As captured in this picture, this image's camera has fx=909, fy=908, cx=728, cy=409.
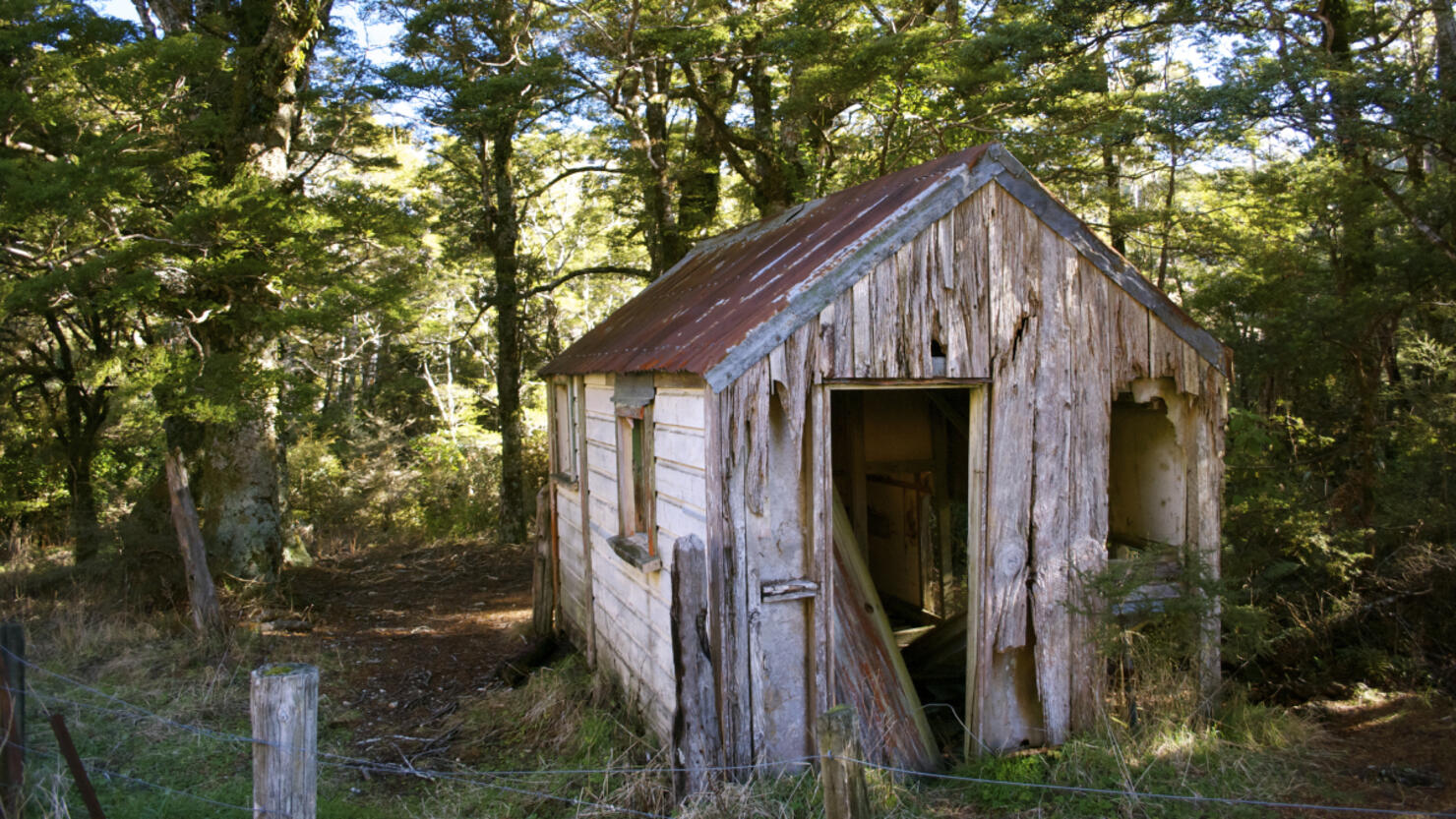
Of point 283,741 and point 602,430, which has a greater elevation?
point 602,430

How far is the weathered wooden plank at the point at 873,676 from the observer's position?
5.94m

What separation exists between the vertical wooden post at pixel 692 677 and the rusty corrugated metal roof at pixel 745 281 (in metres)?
1.18

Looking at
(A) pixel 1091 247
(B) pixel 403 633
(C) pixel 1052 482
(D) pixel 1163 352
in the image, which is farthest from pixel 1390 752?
(B) pixel 403 633

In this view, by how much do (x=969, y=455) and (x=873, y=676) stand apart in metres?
1.65

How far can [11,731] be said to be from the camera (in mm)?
4461

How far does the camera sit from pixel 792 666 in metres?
5.72

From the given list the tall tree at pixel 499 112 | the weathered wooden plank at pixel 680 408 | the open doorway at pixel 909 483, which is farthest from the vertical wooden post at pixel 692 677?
the tall tree at pixel 499 112

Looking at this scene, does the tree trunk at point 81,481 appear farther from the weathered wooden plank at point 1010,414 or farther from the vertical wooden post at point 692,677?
the weathered wooden plank at point 1010,414

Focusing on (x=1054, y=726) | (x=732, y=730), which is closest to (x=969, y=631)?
(x=1054, y=726)

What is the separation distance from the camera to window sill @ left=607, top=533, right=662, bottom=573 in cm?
655

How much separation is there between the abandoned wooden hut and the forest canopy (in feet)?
4.55

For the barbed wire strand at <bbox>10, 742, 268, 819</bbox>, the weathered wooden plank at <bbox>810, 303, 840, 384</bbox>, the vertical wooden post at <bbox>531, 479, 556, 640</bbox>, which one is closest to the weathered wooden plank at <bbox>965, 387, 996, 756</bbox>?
the weathered wooden plank at <bbox>810, 303, 840, 384</bbox>

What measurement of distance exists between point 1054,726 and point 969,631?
841mm

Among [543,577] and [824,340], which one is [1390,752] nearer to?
[824,340]
